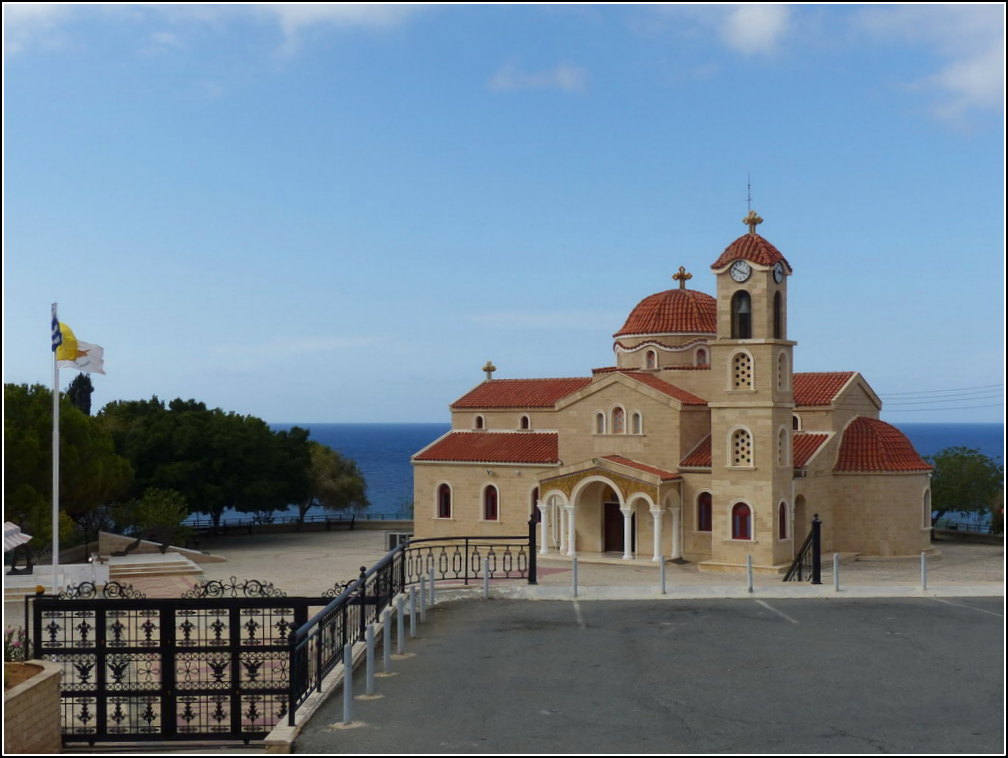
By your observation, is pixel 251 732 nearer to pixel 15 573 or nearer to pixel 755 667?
pixel 755 667

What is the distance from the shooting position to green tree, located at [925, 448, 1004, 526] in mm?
44719

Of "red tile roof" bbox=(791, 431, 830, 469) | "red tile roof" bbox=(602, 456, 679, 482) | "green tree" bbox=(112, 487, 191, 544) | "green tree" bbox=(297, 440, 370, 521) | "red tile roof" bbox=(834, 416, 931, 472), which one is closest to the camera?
"red tile roof" bbox=(602, 456, 679, 482)

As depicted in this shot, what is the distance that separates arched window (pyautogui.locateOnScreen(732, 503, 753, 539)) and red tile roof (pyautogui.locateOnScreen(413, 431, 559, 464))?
7812mm

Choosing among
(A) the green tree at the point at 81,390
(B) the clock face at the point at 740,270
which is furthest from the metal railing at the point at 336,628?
(A) the green tree at the point at 81,390

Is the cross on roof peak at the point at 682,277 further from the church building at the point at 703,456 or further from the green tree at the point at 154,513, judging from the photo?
the green tree at the point at 154,513

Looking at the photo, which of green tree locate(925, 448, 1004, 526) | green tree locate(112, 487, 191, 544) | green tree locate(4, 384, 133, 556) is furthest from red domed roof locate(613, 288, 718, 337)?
green tree locate(4, 384, 133, 556)

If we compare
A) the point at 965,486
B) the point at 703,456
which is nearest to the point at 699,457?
the point at 703,456

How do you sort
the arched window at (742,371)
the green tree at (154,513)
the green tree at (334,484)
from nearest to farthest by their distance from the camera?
1. the arched window at (742,371)
2. the green tree at (154,513)
3. the green tree at (334,484)

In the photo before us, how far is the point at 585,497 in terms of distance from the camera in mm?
37781

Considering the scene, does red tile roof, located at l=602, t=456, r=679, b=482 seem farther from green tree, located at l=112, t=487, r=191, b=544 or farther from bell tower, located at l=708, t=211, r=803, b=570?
green tree, located at l=112, t=487, r=191, b=544

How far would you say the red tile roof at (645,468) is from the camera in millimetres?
35219

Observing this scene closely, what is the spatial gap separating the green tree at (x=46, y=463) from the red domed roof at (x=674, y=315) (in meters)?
20.5

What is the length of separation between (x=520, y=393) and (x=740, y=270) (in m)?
13.1

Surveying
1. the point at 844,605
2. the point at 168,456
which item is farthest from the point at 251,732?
the point at 168,456
